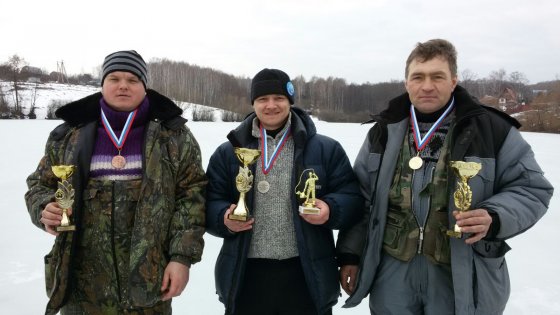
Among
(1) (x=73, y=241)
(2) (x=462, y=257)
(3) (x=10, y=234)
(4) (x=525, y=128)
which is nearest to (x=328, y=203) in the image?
(2) (x=462, y=257)

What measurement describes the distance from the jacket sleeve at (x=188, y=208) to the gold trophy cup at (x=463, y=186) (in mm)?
1274

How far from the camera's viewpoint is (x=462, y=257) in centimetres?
200

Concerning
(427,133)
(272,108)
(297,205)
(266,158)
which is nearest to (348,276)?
(297,205)

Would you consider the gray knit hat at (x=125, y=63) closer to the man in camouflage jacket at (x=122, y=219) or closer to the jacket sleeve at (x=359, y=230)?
the man in camouflage jacket at (x=122, y=219)

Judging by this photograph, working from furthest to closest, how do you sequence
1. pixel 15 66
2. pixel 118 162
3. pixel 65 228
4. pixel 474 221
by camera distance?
pixel 15 66 → pixel 118 162 → pixel 65 228 → pixel 474 221

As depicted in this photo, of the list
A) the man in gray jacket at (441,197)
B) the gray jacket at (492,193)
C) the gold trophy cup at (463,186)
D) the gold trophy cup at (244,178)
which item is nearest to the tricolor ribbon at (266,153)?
the gold trophy cup at (244,178)

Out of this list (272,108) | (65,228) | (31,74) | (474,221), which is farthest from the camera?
(31,74)

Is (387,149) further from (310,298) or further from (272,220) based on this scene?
(310,298)

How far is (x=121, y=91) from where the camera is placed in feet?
7.30

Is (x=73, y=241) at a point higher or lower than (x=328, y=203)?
lower

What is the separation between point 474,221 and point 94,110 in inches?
79.8

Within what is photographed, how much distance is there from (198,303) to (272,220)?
1.81m

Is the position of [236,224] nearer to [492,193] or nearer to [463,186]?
[463,186]

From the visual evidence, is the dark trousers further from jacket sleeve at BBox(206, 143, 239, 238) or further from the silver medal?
the silver medal
